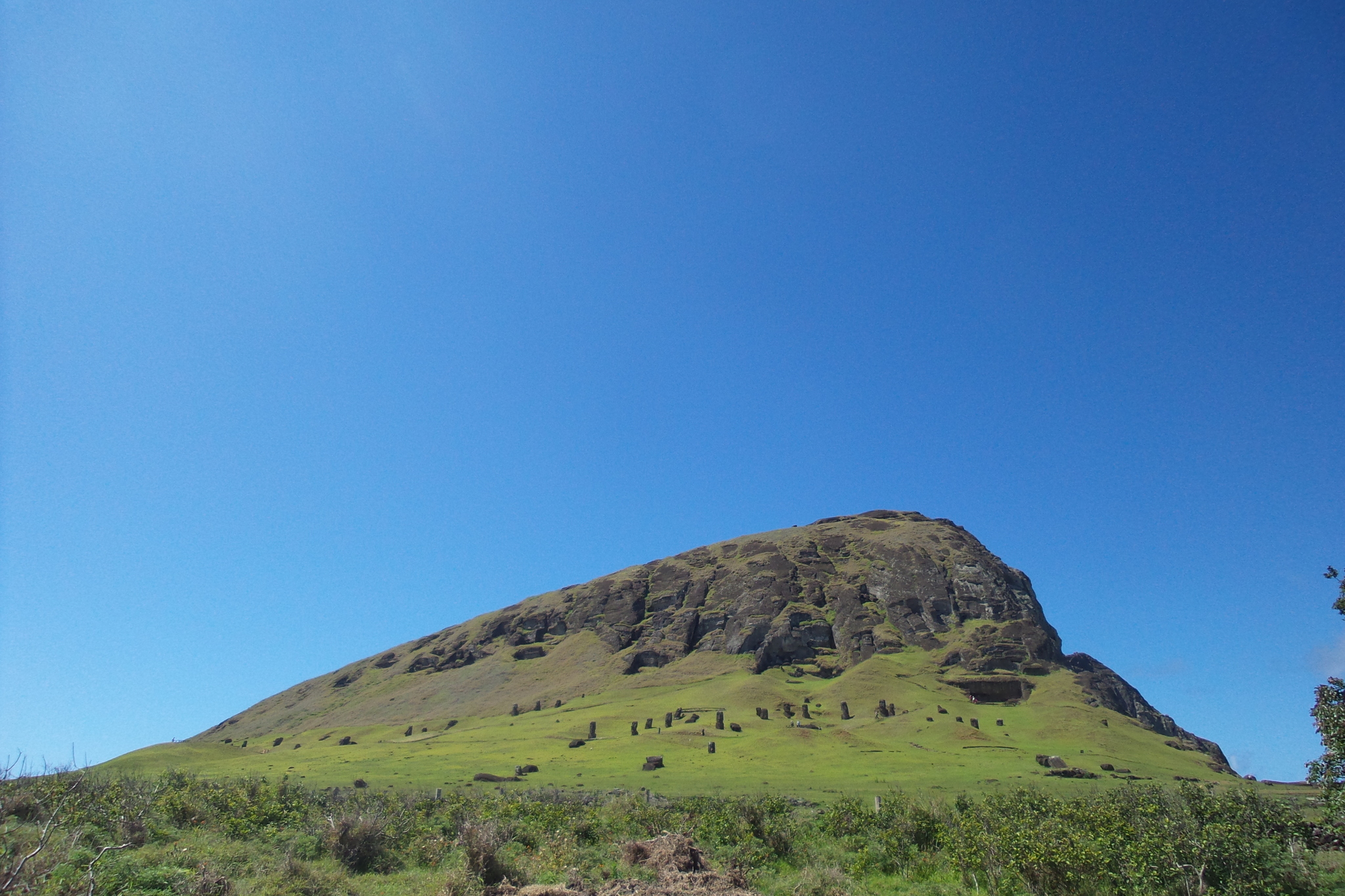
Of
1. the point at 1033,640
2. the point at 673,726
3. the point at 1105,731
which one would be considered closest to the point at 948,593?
the point at 1033,640

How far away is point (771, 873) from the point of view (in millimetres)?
24625

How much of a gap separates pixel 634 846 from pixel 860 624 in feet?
466

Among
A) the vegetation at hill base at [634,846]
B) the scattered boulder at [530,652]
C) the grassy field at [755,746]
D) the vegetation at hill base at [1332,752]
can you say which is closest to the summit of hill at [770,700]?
the grassy field at [755,746]

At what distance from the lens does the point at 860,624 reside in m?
157

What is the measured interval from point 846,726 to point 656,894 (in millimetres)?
85870

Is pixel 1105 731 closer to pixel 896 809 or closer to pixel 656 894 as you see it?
pixel 896 809

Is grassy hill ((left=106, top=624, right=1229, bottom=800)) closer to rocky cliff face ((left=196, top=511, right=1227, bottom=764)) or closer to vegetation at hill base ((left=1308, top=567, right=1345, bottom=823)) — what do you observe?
rocky cliff face ((left=196, top=511, right=1227, bottom=764))

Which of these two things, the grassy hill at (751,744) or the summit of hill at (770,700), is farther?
the summit of hill at (770,700)

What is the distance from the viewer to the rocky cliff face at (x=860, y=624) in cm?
13312

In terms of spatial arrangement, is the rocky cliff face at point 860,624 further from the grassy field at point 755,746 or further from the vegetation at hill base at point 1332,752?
the vegetation at hill base at point 1332,752

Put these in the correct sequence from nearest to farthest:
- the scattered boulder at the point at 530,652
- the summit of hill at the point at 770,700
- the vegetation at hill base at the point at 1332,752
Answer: the vegetation at hill base at the point at 1332,752 < the summit of hill at the point at 770,700 < the scattered boulder at the point at 530,652

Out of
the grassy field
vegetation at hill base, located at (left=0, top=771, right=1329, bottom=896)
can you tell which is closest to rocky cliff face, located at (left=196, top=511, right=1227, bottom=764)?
the grassy field

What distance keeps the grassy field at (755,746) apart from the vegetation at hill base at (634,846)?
2228 centimetres

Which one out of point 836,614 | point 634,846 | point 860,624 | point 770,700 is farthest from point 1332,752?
point 836,614
